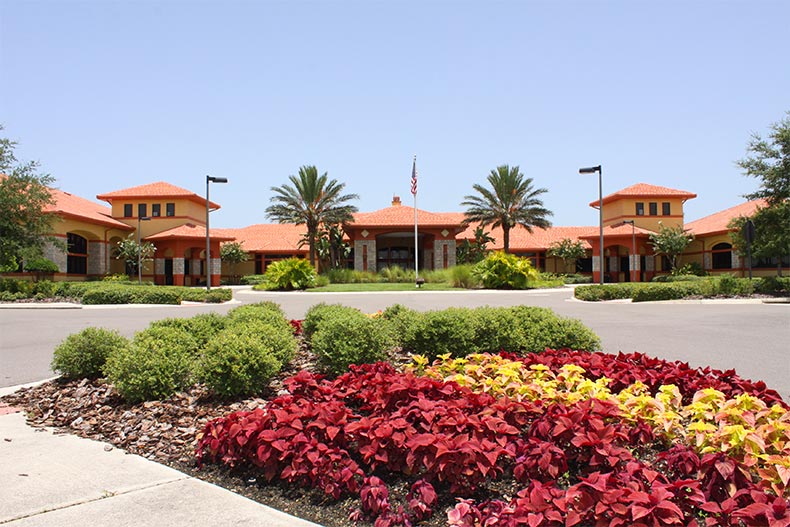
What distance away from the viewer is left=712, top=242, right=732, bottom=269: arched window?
4415cm

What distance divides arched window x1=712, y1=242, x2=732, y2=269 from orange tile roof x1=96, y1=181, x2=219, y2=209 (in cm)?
4393

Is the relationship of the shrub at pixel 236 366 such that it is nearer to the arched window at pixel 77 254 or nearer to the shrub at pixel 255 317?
the shrub at pixel 255 317

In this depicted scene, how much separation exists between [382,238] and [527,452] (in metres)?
50.8

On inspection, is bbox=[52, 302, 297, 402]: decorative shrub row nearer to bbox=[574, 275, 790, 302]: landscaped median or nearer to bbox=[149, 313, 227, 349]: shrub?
bbox=[149, 313, 227, 349]: shrub

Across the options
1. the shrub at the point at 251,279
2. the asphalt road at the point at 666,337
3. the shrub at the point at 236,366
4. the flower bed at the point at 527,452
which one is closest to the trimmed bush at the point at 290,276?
the shrub at the point at 251,279

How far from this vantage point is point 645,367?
19.0 feet

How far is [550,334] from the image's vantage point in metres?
7.40

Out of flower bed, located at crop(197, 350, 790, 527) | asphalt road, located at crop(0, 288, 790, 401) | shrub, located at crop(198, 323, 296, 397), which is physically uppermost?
shrub, located at crop(198, 323, 296, 397)

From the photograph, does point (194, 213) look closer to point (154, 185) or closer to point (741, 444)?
point (154, 185)

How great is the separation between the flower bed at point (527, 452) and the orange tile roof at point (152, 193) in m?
46.8

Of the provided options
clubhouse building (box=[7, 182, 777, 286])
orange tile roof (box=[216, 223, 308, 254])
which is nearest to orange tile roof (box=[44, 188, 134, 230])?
clubhouse building (box=[7, 182, 777, 286])

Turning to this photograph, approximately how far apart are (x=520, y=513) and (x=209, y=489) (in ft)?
6.84

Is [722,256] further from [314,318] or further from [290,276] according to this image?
[314,318]

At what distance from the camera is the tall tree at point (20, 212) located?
2858cm
